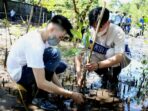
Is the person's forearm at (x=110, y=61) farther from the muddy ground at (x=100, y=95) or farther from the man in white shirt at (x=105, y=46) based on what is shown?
the muddy ground at (x=100, y=95)

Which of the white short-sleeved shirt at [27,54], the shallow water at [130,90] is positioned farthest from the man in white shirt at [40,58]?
the shallow water at [130,90]

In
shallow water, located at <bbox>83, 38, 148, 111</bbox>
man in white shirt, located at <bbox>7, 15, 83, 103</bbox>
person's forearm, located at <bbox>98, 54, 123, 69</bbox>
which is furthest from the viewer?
shallow water, located at <bbox>83, 38, 148, 111</bbox>

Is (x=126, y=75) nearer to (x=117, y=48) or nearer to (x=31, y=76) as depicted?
(x=117, y=48)

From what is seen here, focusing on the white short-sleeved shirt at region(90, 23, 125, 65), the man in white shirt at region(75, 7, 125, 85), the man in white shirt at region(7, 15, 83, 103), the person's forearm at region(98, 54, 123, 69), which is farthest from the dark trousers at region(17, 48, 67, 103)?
the white short-sleeved shirt at region(90, 23, 125, 65)

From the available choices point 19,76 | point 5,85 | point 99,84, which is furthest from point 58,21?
point 99,84

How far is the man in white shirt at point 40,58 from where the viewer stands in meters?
3.57

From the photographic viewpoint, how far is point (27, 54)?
367 cm

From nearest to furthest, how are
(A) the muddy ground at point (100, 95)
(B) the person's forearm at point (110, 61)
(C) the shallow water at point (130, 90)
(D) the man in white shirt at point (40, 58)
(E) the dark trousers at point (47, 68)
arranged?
(D) the man in white shirt at point (40, 58) < (E) the dark trousers at point (47, 68) < (A) the muddy ground at point (100, 95) < (B) the person's forearm at point (110, 61) < (C) the shallow water at point (130, 90)

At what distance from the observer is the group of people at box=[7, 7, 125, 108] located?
11.7 ft

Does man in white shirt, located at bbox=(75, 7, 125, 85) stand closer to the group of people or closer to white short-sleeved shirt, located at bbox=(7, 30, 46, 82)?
the group of people

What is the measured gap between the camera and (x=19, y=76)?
4.06 meters

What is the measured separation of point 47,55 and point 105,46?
1413mm

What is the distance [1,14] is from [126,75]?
Result: 18.0 m

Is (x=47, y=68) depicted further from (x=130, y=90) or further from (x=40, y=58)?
(x=130, y=90)
